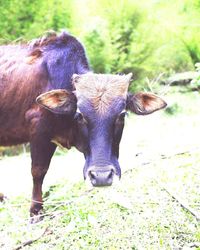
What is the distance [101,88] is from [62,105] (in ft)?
1.37

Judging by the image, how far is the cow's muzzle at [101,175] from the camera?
3910 millimetres

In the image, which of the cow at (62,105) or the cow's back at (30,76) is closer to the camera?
the cow at (62,105)

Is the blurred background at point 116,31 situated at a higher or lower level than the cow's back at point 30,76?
lower

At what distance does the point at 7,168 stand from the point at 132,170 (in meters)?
3.49

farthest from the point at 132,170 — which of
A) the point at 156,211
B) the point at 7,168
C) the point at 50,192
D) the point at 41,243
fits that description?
the point at 7,168

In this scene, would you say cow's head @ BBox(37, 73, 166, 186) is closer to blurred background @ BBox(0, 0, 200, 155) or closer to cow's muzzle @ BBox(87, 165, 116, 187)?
cow's muzzle @ BBox(87, 165, 116, 187)

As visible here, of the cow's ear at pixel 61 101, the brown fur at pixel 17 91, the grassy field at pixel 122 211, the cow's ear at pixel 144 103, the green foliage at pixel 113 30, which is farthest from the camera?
the green foliage at pixel 113 30

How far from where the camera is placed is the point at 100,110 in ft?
13.8

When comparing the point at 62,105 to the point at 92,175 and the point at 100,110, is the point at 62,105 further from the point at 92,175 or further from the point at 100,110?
the point at 92,175

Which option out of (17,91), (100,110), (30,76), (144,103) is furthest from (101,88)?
(17,91)

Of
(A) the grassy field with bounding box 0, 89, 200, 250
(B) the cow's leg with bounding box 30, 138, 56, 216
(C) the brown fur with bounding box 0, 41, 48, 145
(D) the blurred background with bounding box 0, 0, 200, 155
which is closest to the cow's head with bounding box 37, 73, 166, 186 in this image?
(A) the grassy field with bounding box 0, 89, 200, 250

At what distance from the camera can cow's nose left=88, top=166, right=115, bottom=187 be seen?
12.8 ft

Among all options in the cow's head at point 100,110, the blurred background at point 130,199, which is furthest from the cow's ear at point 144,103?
the blurred background at point 130,199

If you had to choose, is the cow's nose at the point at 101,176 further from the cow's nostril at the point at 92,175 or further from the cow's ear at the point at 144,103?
the cow's ear at the point at 144,103
